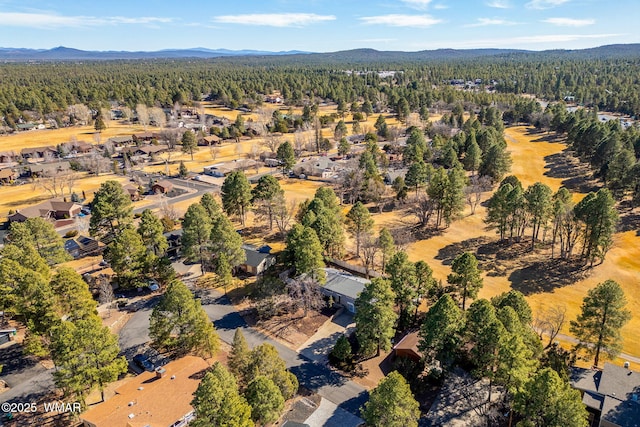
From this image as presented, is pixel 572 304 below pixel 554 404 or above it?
below

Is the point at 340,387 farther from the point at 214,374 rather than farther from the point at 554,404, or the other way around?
the point at 554,404

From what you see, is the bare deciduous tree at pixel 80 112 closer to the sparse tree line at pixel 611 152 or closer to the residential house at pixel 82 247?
the residential house at pixel 82 247

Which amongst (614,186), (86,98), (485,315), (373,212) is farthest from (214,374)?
(86,98)

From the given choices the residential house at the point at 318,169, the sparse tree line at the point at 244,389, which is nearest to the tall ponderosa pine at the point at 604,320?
the sparse tree line at the point at 244,389

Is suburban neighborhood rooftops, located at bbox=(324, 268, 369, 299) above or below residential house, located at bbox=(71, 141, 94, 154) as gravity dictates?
below

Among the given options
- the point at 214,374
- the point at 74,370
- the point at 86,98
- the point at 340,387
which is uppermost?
the point at 86,98

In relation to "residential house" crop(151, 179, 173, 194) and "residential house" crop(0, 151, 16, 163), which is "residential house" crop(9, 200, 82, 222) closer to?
"residential house" crop(151, 179, 173, 194)

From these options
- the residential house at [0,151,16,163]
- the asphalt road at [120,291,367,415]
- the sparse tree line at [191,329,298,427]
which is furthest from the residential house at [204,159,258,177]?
the sparse tree line at [191,329,298,427]
